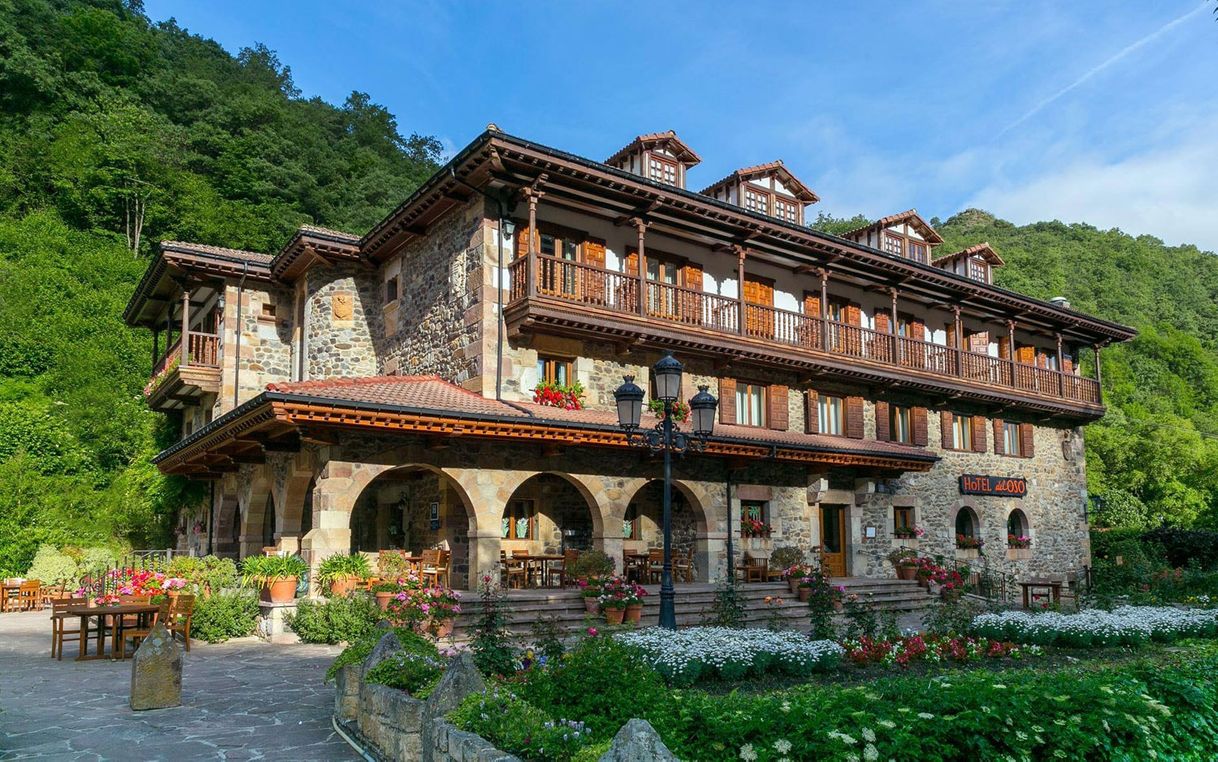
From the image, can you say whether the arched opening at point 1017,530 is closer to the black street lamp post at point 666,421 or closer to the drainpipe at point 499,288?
the drainpipe at point 499,288

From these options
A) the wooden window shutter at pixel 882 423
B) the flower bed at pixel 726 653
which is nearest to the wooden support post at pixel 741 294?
the wooden window shutter at pixel 882 423

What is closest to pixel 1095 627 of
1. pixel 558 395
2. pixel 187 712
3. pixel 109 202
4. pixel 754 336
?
pixel 754 336

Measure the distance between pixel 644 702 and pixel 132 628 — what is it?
9846 millimetres

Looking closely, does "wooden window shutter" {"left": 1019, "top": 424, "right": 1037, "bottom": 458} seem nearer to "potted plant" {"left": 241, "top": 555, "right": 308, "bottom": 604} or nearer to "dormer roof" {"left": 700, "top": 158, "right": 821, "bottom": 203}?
"dormer roof" {"left": 700, "top": 158, "right": 821, "bottom": 203}

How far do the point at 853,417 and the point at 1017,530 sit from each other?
26.6 ft

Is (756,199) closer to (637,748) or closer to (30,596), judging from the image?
(637,748)

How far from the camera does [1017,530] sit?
26.0 m

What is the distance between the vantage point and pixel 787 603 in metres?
16.1

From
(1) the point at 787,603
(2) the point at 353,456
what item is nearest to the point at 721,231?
(1) the point at 787,603

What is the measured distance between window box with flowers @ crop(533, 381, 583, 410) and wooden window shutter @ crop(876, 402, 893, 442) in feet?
30.4

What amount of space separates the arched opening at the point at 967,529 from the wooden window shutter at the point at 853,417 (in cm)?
452

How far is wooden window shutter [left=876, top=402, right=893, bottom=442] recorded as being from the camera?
883 inches

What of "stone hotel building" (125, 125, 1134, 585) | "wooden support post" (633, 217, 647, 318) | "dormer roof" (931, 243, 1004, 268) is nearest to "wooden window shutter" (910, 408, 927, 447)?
"stone hotel building" (125, 125, 1134, 585)

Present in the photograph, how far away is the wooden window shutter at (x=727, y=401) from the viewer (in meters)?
19.4
